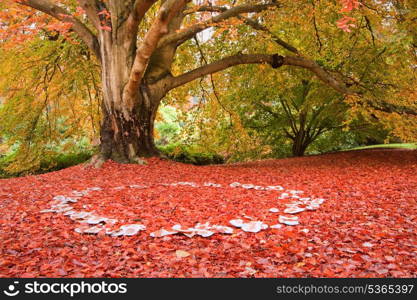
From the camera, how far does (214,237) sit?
2.99 meters

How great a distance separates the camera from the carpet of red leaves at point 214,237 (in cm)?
237

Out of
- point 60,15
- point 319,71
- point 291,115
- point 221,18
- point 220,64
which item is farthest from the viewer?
point 291,115

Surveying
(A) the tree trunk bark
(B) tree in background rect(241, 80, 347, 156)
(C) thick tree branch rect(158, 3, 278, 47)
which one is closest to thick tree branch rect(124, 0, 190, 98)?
(A) the tree trunk bark

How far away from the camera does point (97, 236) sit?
2.98 m

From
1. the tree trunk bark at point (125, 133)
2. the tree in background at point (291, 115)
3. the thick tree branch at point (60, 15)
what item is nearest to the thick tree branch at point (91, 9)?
the thick tree branch at point (60, 15)

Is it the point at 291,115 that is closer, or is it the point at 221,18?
the point at 221,18

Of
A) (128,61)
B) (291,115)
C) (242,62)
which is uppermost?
(242,62)

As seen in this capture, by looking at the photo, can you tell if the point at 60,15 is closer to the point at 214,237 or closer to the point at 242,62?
the point at 242,62

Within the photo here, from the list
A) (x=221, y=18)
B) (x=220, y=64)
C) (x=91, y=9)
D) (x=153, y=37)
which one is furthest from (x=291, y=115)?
(x=91, y=9)

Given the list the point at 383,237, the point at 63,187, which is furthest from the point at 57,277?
the point at 63,187

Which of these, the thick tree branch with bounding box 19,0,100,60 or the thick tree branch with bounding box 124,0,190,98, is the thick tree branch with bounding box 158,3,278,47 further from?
the thick tree branch with bounding box 19,0,100,60

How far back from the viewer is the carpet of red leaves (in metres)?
2.37

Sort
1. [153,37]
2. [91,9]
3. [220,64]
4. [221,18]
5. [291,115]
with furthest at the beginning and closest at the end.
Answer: [291,115], [220,64], [221,18], [91,9], [153,37]

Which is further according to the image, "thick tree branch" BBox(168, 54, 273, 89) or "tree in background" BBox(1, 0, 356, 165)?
"thick tree branch" BBox(168, 54, 273, 89)
